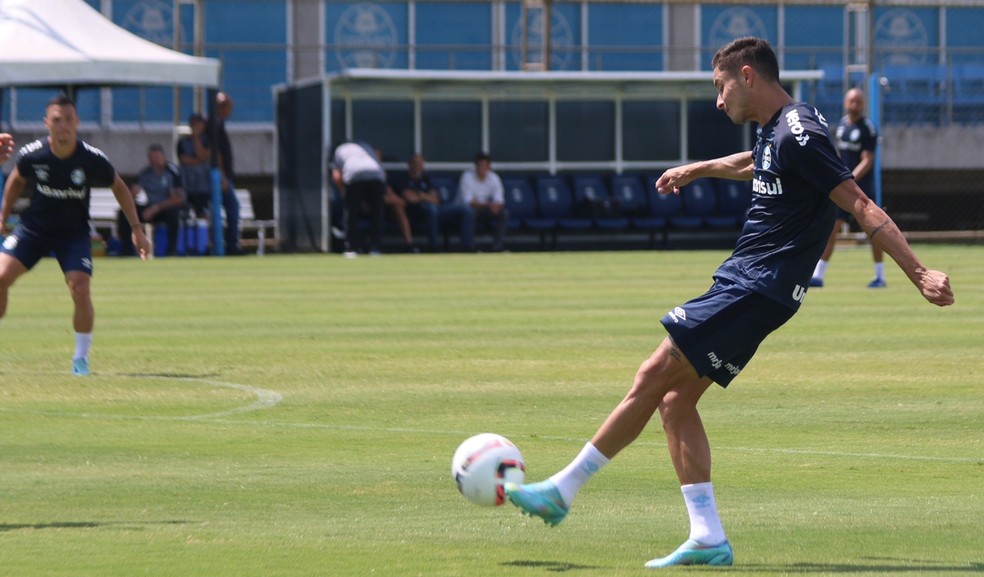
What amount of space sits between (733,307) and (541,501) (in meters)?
1.03

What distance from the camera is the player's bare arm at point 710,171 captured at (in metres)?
7.31

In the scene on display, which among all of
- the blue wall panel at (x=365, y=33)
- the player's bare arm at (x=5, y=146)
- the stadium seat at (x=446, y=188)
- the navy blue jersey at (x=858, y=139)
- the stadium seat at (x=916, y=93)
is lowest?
the stadium seat at (x=446, y=188)

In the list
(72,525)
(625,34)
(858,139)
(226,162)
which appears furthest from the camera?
(625,34)

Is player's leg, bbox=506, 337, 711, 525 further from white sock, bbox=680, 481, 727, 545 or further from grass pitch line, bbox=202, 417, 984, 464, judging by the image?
grass pitch line, bbox=202, 417, 984, 464

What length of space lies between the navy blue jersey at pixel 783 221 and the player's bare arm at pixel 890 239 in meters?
0.16

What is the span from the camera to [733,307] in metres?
6.50

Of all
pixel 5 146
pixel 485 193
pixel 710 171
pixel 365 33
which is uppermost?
pixel 365 33

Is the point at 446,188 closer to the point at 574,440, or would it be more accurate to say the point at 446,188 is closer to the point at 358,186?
the point at 358,186

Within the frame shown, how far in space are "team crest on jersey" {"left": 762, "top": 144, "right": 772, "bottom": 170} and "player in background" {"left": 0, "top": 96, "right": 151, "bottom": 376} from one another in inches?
280

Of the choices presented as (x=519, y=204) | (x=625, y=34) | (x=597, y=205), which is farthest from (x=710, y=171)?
(x=625, y=34)

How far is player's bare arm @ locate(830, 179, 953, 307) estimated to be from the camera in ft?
20.0

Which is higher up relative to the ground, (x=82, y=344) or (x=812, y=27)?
(x=812, y=27)

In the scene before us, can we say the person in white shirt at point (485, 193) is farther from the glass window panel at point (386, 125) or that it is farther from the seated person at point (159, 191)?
the seated person at point (159, 191)

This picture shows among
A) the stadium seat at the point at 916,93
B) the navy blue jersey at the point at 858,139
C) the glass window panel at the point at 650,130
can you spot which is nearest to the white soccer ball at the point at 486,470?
the navy blue jersey at the point at 858,139
